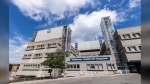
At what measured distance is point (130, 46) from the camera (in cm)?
3853

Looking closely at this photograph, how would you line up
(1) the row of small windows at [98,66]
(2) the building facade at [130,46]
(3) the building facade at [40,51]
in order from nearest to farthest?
1. (2) the building facade at [130,46]
2. (1) the row of small windows at [98,66]
3. (3) the building facade at [40,51]

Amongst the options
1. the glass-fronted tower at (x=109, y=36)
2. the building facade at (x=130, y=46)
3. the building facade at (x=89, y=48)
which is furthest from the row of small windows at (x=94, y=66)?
the building facade at (x=89, y=48)

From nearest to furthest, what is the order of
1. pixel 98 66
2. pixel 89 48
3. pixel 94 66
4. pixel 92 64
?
pixel 98 66 → pixel 94 66 → pixel 92 64 → pixel 89 48

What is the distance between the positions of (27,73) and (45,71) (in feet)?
30.0

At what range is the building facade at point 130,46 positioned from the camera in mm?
36469

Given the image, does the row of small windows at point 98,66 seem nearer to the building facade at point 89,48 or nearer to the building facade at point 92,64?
the building facade at point 92,64

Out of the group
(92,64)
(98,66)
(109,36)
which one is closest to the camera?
(98,66)

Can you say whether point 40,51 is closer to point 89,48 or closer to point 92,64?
point 92,64

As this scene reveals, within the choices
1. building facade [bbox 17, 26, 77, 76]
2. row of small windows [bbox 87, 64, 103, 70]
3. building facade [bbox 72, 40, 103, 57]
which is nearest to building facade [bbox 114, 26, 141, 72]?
row of small windows [bbox 87, 64, 103, 70]

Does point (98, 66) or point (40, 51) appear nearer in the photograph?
point (98, 66)

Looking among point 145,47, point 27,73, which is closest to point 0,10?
point 145,47

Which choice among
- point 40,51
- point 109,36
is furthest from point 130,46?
point 40,51

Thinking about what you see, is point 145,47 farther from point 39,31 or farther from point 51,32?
point 39,31

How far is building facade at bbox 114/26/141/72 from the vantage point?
120ft
